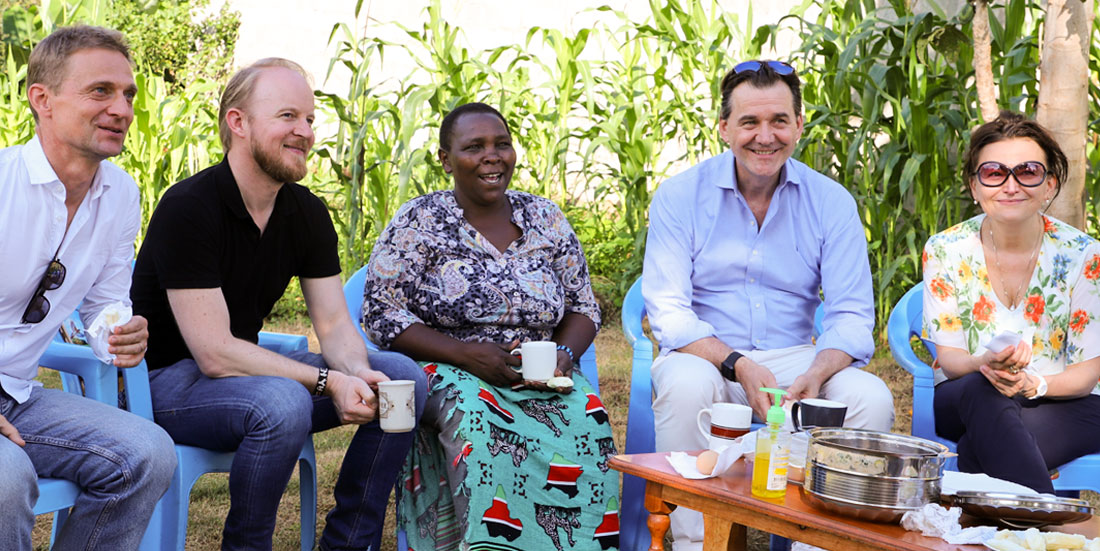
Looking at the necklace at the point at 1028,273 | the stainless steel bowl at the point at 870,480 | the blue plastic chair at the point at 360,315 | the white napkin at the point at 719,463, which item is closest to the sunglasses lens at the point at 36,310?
the blue plastic chair at the point at 360,315

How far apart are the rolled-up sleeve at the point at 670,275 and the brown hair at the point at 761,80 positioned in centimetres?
36

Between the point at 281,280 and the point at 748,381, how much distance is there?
1419 mm

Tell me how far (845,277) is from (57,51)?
8.03ft

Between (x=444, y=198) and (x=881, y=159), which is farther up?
(x=881, y=159)

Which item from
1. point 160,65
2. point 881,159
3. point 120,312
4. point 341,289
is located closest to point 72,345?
point 120,312

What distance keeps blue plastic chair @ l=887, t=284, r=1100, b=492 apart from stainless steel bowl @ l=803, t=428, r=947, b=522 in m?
0.99

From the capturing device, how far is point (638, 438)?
10.8 ft

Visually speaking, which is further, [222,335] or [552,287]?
[552,287]

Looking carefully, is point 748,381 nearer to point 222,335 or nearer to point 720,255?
point 720,255

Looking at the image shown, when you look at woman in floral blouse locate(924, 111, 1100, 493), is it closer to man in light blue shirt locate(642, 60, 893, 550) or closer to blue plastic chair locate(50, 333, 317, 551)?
man in light blue shirt locate(642, 60, 893, 550)

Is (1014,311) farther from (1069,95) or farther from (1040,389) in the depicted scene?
(1069,95)

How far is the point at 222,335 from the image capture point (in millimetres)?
2658

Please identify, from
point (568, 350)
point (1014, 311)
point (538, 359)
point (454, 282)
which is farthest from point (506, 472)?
point (1014, 311)

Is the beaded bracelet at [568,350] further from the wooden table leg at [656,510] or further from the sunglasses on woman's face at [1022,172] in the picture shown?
the sunglasses on woman's face at [1022,172]
